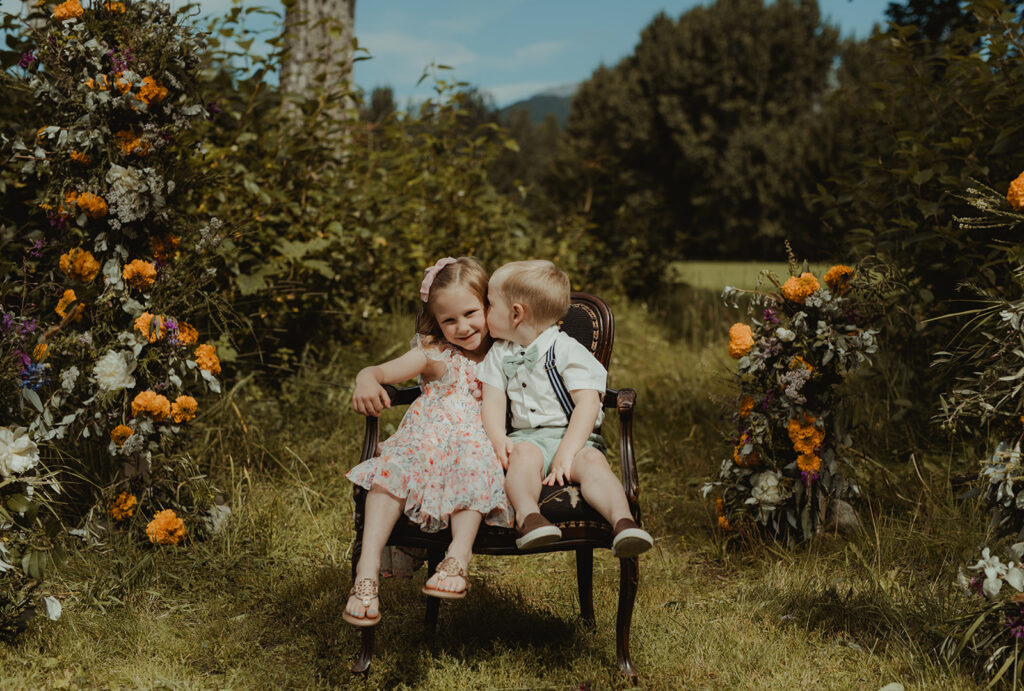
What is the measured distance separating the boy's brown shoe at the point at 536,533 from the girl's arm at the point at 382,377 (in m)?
0.58

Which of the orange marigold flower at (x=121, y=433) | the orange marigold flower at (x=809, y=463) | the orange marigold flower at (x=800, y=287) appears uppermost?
the orange marigold flower at (x=800, y=287)

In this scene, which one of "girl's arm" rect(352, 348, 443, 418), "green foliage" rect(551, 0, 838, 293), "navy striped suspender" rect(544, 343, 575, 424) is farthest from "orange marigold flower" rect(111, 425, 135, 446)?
"green foliage" rect(551, 0, 838, 293)

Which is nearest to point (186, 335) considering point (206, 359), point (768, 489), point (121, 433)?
point (206, 359)

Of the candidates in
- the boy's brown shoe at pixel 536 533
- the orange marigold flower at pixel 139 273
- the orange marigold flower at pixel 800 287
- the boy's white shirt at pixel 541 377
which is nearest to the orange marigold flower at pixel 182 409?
the orange marigold flower at pixel 139 273

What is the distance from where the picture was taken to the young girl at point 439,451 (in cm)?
228

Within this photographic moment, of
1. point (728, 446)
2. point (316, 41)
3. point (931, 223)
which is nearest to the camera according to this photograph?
point (931, 223)

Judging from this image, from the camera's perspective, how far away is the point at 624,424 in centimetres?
258

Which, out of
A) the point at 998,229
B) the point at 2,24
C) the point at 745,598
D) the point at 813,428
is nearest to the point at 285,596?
the point at 745,598

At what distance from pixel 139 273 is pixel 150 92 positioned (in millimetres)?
685

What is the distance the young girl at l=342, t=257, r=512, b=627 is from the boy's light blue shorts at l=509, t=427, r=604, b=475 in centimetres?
14

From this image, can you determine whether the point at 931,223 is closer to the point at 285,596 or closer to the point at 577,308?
the point at 577,308

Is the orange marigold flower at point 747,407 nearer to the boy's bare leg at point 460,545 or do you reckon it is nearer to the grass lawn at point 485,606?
the grass lawn at point 485,606

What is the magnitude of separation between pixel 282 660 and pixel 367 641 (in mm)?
428

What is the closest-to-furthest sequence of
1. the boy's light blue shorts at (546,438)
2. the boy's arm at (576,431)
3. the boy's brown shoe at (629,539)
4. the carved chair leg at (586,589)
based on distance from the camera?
the boy's brown shoe at (629,539) → the boy's arm at (576,431) → the boy's light blue shorts at (546,438) → the carved chair leg at (586,589)
